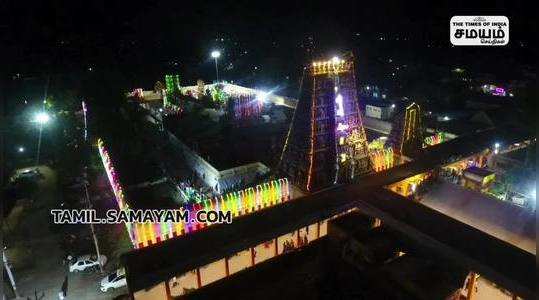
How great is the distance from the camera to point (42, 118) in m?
37.6

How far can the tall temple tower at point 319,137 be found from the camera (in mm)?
15164

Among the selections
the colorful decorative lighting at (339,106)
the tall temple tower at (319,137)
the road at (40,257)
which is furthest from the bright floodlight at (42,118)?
the colorful decorative lighting at (339,106)

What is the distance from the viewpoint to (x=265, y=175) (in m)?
21.3

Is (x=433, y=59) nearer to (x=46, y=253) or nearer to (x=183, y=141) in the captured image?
(x=183, y=141)

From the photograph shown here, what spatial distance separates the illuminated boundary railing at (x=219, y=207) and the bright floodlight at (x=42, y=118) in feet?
91.1

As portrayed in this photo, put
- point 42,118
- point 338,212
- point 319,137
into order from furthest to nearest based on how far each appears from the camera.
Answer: point 42,118
point 319,137
point 338,212

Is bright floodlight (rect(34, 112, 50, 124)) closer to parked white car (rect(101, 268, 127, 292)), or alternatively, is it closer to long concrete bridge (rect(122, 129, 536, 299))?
parked white car (rect(101, 268, 127, 292))

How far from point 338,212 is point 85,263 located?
15.4 metres

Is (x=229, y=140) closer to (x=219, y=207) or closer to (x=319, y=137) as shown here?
(x=319, y=137)

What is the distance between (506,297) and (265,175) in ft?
44.1

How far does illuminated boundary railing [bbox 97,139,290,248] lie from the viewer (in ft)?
42.4

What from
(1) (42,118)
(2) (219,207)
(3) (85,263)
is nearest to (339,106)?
(2) (219,207)

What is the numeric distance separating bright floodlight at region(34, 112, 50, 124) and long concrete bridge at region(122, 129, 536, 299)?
36555mm

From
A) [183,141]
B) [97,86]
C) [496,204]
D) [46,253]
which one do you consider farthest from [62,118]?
[496,204]
